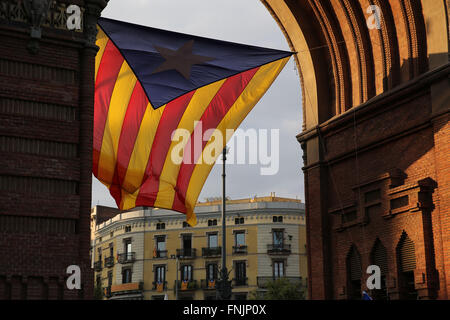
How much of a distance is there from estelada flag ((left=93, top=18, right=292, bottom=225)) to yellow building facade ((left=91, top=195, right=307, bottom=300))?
187ft

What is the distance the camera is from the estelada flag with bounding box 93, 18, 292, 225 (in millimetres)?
17859

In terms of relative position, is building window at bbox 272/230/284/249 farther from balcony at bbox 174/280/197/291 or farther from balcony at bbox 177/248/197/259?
balcony at bbox 174/280/197/291

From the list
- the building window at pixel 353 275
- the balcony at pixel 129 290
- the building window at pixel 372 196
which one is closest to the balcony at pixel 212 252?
the balcony at pixel 129 290

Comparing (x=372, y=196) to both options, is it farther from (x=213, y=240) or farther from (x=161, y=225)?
(x=161, y=225)

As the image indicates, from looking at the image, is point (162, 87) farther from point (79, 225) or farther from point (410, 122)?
point (410, 122)

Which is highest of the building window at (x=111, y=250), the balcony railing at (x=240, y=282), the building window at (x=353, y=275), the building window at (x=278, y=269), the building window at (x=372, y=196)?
the building window at (x=111, y=250)

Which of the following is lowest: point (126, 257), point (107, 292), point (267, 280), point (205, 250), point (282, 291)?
point (282, 291)

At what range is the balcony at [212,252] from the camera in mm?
78312

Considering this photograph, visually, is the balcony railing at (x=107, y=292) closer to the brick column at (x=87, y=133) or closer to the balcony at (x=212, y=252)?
the balcony at (x=212, y=252)

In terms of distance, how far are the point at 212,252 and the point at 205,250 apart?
83cm

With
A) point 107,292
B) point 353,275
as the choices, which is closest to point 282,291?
point 107,292

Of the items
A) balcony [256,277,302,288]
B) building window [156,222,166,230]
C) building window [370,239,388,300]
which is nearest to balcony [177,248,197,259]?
building window [156,222,166,230]

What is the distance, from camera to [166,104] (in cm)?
1911

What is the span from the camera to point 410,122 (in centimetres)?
2136
